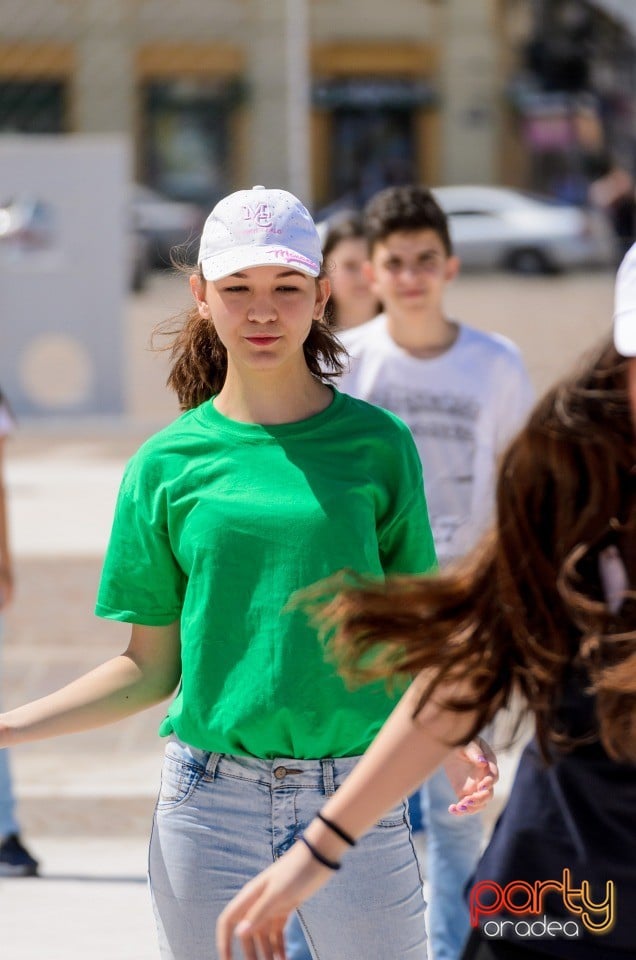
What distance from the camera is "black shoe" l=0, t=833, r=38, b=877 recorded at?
17.4 ft

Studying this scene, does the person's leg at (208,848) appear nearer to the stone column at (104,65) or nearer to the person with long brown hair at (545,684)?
the person with long brown hair at (545,684)

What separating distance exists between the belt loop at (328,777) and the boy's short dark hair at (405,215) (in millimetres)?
2654

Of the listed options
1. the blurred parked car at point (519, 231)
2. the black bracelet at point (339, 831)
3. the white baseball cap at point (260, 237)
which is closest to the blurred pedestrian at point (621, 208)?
the blurred parked car at point (519, 231)

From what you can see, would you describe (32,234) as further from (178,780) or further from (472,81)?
(472,81)

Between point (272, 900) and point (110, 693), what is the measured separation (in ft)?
2.50

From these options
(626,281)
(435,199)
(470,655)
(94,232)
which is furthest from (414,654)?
(94,232)

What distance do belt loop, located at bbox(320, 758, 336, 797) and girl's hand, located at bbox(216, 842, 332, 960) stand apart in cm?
53

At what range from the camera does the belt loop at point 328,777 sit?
270 cm

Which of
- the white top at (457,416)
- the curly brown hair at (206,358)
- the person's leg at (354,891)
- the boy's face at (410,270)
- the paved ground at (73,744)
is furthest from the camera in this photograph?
the paved ground at (73,744)

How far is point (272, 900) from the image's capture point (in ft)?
7.02

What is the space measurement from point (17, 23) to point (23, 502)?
35.4 metres

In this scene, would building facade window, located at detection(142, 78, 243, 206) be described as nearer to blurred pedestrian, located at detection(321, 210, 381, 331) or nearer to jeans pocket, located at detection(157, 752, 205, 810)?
blurred pedestrian, located at detection(321, 210, 381, 331)

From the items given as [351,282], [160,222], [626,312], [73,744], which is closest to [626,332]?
[626,312]

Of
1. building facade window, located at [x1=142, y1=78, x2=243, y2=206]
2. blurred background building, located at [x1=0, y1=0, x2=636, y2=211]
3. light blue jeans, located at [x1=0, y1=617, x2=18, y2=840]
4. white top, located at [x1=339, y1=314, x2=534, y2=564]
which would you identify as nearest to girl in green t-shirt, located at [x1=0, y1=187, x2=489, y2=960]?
white top, located at [x1=339, y1=314, x2=534, y2=564]
